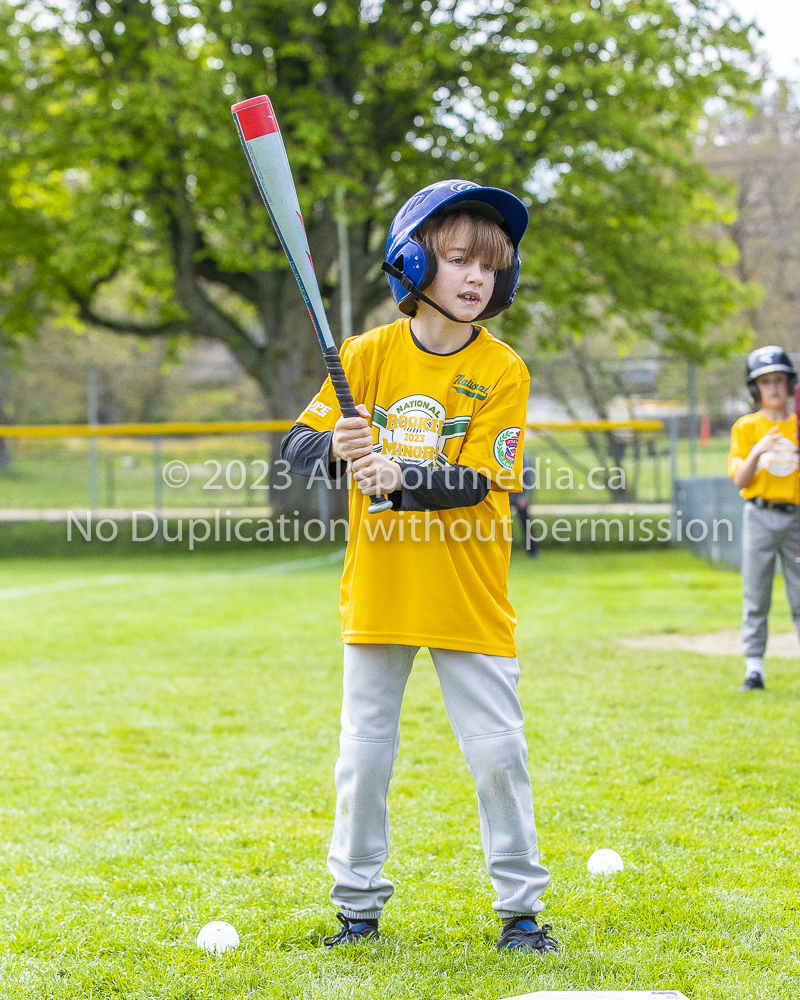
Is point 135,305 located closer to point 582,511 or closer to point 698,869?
point 582,511

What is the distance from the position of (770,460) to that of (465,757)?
12.9 ft

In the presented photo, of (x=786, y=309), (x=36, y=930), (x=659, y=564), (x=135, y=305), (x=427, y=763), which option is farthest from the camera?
(x=786, y=309)

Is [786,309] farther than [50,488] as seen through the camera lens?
Yes

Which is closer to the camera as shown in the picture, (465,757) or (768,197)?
(465,757)

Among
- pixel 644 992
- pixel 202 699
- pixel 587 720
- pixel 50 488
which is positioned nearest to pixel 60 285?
pixel 50 488

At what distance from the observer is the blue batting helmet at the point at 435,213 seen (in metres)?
2.60

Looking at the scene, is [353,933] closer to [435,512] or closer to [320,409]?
[435,512]

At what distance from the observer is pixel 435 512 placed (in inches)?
102

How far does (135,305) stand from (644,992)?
1980 cm

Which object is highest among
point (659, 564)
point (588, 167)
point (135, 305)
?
point (588, 167)

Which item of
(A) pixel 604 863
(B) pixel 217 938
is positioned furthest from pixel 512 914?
(B) pixel 217 938

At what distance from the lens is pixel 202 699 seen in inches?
235

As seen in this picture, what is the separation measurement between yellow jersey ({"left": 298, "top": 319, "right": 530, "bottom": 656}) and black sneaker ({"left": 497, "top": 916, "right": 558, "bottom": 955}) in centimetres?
72

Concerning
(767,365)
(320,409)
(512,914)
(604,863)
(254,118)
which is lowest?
(604,863)
